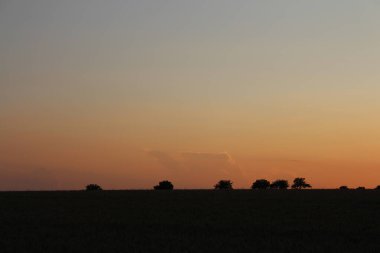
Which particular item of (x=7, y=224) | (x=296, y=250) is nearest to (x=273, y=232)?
(x=296, y=250)

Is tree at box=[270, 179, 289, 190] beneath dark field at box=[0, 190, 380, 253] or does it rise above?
above

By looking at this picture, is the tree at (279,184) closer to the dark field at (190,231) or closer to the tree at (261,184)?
the tree at (261,184)

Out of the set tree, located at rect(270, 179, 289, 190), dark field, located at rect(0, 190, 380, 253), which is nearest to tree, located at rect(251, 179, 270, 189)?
tree, located at rect(270, 179, 289, 190)

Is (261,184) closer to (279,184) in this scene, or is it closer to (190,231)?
(279,184)

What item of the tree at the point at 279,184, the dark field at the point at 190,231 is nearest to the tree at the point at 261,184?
the tree at the point at 279,184

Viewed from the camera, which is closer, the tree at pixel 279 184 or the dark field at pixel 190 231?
the dark field at pixel 190 231

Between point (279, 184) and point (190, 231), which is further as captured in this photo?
point (279, 184)

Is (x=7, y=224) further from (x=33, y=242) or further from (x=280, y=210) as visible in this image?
(x=280, y=210)

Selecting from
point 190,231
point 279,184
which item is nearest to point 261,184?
point 279,184

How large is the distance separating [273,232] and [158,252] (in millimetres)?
9277

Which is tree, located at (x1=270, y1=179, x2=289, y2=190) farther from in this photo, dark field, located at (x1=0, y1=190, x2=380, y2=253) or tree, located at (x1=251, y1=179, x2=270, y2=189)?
dark field, located at (x1=0, y1=190, x2=380, y2=253)

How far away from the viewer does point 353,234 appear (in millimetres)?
31578

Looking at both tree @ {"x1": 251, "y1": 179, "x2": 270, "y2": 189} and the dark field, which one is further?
tree @ {"x1": 251, "y1": 179, "x2": 270, "y2": 189}

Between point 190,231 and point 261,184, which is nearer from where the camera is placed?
point 190,231
